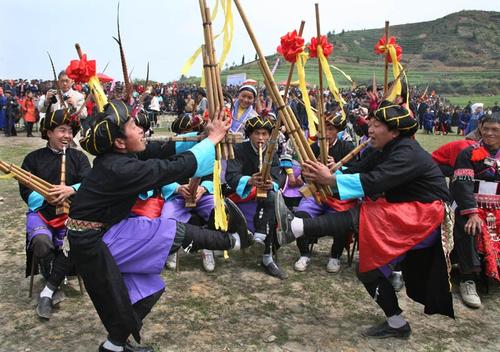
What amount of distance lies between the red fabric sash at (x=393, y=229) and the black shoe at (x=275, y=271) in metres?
1.46

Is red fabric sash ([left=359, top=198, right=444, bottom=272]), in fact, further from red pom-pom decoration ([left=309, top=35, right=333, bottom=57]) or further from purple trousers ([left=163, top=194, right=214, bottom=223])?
purple trousers ([left=163, top=194, right=214, bottom=223])

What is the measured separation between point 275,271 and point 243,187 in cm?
96

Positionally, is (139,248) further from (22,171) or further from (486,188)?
(486,188)

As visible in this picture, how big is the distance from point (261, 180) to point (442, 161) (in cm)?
204

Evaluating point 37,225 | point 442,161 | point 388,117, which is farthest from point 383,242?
point 37,225

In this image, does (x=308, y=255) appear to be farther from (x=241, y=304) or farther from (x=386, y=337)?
(x=386, y=337)

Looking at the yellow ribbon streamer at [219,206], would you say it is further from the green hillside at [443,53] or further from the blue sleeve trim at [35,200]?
the green hillside at [443,53]

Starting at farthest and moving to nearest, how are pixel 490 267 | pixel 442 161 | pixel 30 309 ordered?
pixel 442 161, pixel 490 267, pixel 30 309

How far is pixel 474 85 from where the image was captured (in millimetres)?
48469

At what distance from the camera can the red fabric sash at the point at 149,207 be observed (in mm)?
4262

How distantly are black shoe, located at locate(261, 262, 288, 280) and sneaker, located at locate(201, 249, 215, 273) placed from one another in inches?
22.8

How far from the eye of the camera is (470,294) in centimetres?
412

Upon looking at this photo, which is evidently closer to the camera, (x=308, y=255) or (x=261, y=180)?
(x=261, y=180)

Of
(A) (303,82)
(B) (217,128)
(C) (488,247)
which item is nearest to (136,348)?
(B) (217,128)
